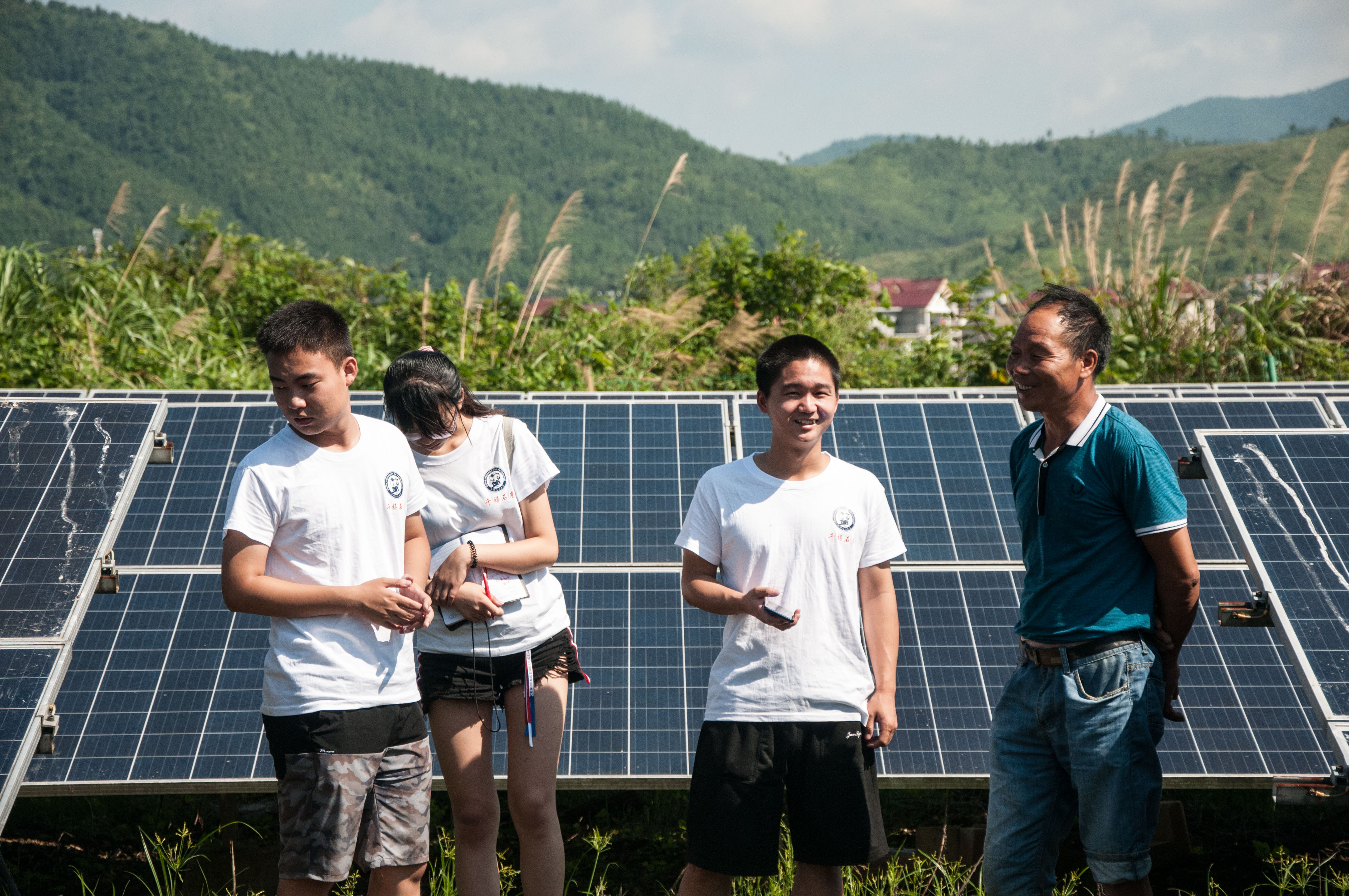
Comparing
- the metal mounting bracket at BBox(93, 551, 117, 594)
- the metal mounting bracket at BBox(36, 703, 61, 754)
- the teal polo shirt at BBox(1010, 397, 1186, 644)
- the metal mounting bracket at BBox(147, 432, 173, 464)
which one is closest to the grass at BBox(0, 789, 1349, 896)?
the metal mounting bracket at BBox(36, 703, 61, 754)

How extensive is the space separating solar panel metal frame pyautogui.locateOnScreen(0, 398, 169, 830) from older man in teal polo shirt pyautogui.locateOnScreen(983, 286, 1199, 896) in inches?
118

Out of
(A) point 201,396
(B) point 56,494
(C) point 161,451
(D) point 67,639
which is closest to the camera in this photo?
(D) point 67,639

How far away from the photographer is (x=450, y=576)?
10.3 feet

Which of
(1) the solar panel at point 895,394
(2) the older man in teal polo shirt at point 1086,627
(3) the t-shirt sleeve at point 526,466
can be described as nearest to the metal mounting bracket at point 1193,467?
(2) the older man in teal polo shirt at point 1086,627

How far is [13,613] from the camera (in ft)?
12.0

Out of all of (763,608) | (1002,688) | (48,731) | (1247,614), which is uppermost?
(763,608)

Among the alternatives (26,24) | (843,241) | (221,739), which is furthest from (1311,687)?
(26,24)

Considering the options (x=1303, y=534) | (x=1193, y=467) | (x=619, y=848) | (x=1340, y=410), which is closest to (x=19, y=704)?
(x=619, y=848)

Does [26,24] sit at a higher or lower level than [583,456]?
Answer: higher

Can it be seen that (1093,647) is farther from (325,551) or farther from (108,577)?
(108,577)

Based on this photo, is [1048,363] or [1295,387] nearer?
[1048,363]

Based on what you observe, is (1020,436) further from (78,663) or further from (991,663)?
(78,663)

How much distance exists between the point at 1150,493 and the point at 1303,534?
1.32 m

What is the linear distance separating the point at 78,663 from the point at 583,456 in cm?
233
